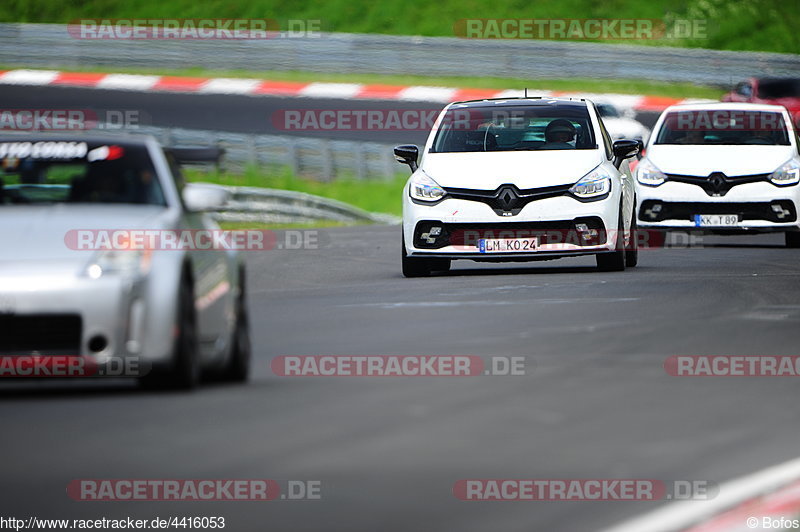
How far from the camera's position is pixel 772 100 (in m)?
39.0

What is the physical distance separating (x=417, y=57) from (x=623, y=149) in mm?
22345

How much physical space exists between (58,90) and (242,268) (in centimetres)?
2789

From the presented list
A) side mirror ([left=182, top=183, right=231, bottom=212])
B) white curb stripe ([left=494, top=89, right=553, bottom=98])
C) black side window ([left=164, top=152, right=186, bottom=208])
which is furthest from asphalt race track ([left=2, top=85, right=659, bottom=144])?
side mirror ([left=182, top=183, right=231, bottom=212])

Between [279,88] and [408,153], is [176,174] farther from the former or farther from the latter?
[279,88]

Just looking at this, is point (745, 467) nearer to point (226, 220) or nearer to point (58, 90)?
point (226, 220)

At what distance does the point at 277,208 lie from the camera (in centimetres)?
2722

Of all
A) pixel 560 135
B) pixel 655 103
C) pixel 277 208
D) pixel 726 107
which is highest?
pixel 560 135

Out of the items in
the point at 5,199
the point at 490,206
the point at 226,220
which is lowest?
the point at 226,220

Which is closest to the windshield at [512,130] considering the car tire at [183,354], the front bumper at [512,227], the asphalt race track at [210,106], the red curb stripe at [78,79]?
the front bumper at [512,227]

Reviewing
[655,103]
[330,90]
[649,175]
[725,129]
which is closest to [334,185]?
[330,90]

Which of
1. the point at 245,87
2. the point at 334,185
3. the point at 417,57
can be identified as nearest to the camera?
the point at 334,185

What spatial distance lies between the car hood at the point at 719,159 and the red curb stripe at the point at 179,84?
57.7 ft

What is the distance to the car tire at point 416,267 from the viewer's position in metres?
17.7

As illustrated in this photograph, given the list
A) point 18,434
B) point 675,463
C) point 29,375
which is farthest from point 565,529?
point 29,375
